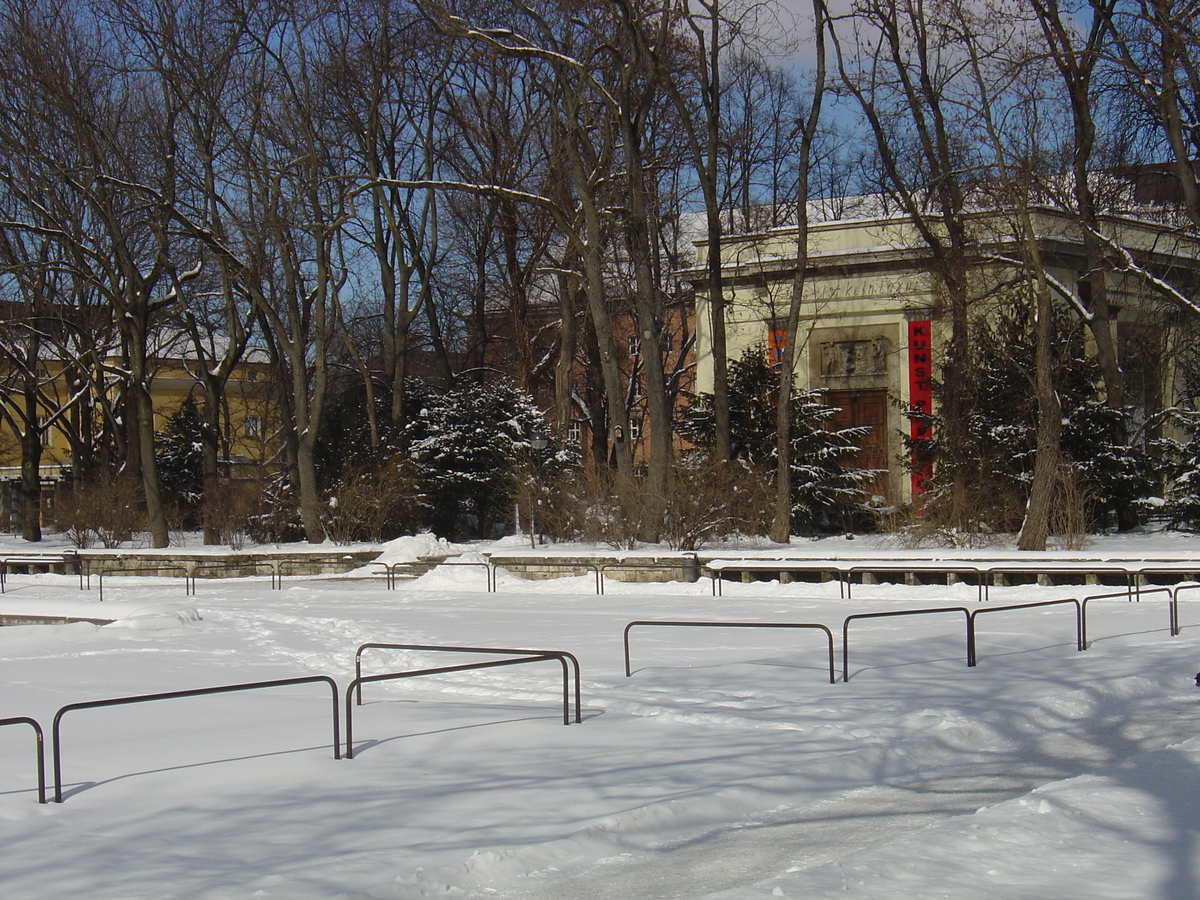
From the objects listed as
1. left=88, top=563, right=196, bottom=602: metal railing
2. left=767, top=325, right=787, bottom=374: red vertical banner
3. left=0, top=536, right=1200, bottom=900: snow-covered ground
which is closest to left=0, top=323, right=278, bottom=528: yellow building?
left=88, top=563, right=196, bottom=602: metal railing

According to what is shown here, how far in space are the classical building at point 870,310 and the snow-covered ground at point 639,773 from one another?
2293 cm

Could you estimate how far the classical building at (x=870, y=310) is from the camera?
126 feet

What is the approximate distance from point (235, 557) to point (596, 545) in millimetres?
9237

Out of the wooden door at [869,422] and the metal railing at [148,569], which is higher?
the wooden door at [869,422]

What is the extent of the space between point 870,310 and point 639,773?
33886mm

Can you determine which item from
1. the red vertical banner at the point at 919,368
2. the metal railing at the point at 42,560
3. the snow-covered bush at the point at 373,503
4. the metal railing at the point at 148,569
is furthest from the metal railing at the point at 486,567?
the red vertical banner at the point at 919,368

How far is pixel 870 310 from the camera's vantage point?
40.8 metres

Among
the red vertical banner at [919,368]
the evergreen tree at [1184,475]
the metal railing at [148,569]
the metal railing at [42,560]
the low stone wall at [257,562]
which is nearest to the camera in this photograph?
the evergreen tree at [1184,475]

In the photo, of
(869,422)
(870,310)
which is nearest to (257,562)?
(869,422)

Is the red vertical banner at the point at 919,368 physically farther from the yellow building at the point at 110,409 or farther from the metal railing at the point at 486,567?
the yellow building at the point at 110,409

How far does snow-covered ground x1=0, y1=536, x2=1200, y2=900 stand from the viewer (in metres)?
6.54

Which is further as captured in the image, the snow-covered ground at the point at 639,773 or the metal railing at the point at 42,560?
the metal railing at the point at 42,560

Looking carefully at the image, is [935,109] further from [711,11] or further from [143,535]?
[143,535]

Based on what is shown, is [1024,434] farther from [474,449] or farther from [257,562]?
[257,562]
